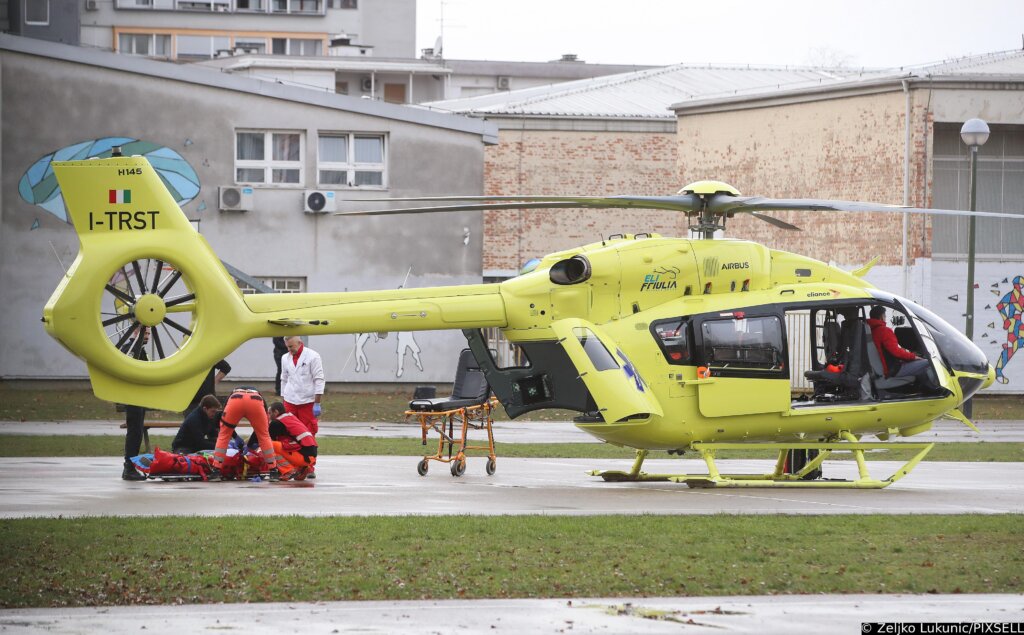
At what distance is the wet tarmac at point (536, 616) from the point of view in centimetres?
915

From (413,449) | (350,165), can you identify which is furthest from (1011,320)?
(413,449)

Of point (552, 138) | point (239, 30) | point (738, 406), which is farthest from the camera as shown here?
point (239, 30)

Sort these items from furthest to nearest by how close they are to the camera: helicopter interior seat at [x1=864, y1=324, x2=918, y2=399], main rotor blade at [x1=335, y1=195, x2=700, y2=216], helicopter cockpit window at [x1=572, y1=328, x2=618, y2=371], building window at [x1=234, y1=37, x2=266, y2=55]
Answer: building window at [x1=234, y1=37, x2=266, y2=55] < helicopter interior seat at [x1=864, y1=324, x2=918, y2=399] < helicopter cockpit window at [x1=572, y1=328, x2=618, y2=371] < main rotor blade at [x1=335, y1=195, x2=700, y2=216]

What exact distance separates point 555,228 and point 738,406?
1238 inches

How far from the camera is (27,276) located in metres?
37.6

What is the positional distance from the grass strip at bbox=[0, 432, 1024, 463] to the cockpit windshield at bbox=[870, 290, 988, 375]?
301 cm

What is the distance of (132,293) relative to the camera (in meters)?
16.2

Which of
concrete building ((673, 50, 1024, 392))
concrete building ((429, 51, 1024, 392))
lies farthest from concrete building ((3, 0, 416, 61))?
concrete building ((673, 50, 1024, 392))

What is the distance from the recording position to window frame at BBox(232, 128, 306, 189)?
39.1m

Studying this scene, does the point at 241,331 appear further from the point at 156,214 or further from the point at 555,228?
the point at 555,228

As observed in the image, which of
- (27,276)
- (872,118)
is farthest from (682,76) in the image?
(27,276)

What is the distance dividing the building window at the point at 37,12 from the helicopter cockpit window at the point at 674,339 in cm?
4304

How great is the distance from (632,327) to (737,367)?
55.0 inches

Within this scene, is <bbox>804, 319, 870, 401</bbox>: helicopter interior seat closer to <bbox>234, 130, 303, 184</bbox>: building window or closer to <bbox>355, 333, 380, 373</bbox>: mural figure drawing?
<bbox>355, 333, 380, 373</bbox>: mural figure drawing
